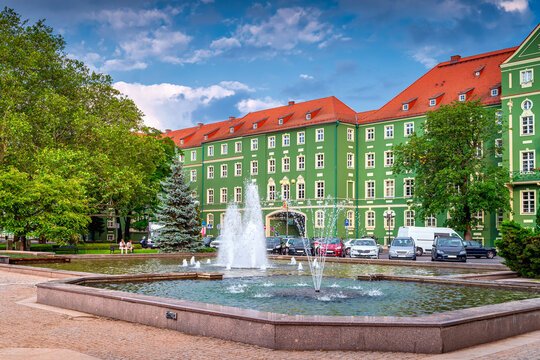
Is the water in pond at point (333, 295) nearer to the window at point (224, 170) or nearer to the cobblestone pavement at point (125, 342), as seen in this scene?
the cobblestone pavement at point (125, 342)

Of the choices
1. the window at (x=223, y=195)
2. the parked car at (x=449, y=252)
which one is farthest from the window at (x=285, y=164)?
the parked car at (x=449, y=252)

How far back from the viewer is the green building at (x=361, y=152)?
51.7 meters

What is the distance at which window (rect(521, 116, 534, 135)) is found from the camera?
51.2 meters

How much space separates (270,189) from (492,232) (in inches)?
1137

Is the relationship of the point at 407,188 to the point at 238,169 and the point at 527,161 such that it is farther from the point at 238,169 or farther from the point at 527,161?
the point at 238,169

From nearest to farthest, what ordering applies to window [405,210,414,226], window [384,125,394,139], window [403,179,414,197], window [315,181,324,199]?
window [405,210,414,226], window [403,179,414,197], window [384,125,394,139], window [315,181,324,199]

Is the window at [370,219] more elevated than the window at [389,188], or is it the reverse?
the window at [389,188]

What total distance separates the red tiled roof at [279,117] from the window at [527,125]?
67.6 feet

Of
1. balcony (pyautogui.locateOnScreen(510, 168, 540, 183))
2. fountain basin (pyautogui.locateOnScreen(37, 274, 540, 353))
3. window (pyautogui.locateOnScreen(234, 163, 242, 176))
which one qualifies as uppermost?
window (pyautogui.locateOnScreen(234, 163, 242, 176))

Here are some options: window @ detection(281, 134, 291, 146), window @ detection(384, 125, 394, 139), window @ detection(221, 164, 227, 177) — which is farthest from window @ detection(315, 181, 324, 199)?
window @ detection(221, 164, 227, 177)

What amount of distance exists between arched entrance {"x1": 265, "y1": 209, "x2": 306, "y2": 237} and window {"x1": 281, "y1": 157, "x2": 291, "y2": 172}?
5248 millimetres

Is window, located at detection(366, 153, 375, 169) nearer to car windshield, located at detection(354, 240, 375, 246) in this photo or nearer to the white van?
the white van

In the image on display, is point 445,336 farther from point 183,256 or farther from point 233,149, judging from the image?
point 233,149

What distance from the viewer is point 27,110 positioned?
1763 inches
